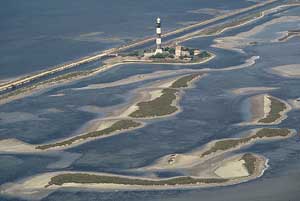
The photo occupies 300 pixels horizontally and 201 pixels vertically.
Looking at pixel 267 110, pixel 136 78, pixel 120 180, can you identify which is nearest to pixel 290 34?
pixel 136 78

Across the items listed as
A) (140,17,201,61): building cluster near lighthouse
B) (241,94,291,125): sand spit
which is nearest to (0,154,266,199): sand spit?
(241,94,291,125): sand spit

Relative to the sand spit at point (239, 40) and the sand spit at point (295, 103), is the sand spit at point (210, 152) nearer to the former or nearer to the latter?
the sand spit at point (295, 103)

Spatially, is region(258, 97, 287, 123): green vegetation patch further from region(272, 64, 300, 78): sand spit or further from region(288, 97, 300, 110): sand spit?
region(272, 64, 300, 78): sand spit

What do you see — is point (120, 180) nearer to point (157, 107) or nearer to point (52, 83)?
point (157, 107)

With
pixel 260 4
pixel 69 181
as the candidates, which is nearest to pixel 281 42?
pixel 260 4

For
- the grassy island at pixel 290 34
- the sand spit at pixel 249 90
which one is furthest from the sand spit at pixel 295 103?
the grassy island at pixel 290 34

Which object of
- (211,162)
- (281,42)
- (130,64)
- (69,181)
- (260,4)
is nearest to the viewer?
(69,181)

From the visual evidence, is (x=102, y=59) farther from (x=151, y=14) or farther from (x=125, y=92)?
(x=151, y=14)
